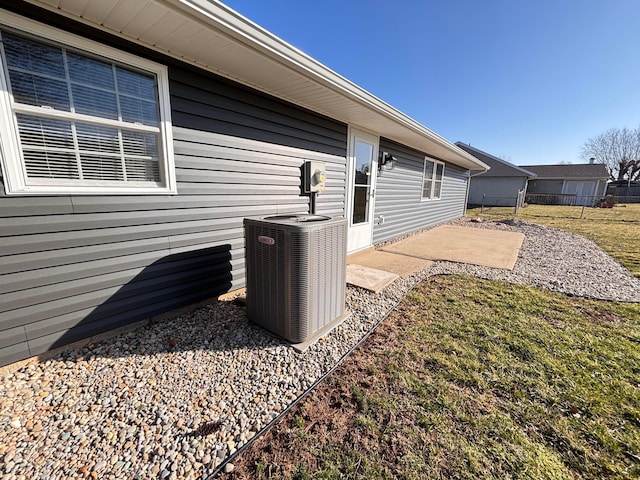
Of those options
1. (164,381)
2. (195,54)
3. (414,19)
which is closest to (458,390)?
(164,381)

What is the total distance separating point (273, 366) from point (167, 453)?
2.58 ft

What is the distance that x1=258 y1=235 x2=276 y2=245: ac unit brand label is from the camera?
82.4 inches

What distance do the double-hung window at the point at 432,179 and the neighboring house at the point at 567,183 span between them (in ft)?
69.0

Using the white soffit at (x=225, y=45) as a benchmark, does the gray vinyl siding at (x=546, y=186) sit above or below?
below

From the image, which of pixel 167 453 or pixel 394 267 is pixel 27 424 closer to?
pixel 167 453

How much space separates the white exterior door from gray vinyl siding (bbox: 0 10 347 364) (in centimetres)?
127

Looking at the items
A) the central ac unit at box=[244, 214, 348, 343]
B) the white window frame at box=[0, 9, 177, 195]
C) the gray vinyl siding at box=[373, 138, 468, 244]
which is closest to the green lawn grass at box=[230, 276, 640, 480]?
the central ac unit at box=[244, 214, 348, 343]

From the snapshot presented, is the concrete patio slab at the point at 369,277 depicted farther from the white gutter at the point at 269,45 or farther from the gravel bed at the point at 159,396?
the white gutter at the point at 269,45

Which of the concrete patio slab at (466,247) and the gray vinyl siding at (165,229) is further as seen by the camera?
the concrete patio slab at (466,247)

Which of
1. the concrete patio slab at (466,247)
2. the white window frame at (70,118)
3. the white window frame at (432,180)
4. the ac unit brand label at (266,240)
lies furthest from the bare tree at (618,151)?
the white window frame at (70,118)

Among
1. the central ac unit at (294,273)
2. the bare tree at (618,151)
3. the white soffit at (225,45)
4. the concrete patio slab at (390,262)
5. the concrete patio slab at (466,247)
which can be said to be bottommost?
the concrete patio slab at (390,262)

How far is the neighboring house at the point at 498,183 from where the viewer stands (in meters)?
21.0

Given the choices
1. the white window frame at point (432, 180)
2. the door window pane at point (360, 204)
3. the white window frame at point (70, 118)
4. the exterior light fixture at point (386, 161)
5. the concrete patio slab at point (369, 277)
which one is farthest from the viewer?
the white window frame at point (432, 180)

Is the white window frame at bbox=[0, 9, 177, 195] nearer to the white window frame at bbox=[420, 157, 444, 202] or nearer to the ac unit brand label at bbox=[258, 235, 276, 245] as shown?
the ac unit brand label at bbox=[258, 235, 276, 245]
